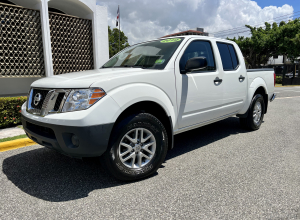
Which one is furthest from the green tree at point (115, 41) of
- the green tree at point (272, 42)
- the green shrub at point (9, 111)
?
the green shrub at point (9, 111)

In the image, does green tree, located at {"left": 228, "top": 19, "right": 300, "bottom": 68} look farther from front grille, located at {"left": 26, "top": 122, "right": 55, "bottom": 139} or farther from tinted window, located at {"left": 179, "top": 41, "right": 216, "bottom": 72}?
front grille, located at {"left": 26, "top": 122, "right": 55, "bottom": 139}

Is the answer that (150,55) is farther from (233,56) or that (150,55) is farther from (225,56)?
(233,56)

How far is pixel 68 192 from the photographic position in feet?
9.09

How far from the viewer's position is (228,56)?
4.59 m

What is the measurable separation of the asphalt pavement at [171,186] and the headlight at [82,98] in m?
1.01

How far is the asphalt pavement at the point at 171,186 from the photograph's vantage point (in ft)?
7.78

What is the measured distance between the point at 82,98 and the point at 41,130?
74cm

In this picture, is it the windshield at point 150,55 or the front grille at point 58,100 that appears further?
the windshield at point 150,55

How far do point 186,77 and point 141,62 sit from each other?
0.72 meters

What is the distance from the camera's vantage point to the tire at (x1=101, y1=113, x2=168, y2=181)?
9.05ft

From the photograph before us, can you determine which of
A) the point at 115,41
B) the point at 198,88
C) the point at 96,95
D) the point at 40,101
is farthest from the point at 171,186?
the point at 115,41

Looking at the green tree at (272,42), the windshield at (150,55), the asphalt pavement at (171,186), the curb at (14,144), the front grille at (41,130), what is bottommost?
the asphalt pavement at (171,186)

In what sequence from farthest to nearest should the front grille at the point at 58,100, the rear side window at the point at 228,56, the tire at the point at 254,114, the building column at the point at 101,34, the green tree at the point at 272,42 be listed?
the green tree at the point at 272,42
the building column at the point at 101,34
the tire at the point at 254,114
the rear side window at the point at 228,56
the front grille at the point at 58,100

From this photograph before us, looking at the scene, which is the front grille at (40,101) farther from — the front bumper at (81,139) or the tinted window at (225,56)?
the tinted window at (225,56)
